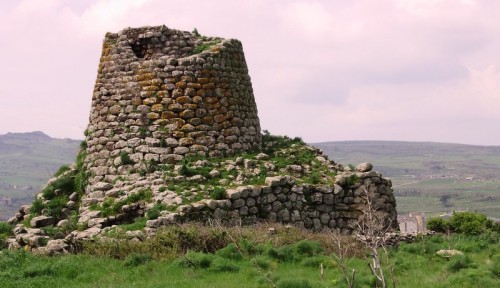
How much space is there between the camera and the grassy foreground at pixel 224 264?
34.6 ft

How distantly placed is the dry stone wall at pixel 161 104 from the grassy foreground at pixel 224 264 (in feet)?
13.0

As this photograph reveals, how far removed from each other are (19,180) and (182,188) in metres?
185

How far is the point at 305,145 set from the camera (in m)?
19.6

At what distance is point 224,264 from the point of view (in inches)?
444

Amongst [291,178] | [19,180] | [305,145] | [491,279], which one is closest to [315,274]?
[491,279]

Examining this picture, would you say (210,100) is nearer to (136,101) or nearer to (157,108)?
(157,108)

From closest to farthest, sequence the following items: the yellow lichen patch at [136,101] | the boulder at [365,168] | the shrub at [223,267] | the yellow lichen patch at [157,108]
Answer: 1. the shrub at [223,267]
2. the yellow lichen patch at [157,108]
3. the yellow lichen patch at [136,101]
4. the boulder at [365,168]

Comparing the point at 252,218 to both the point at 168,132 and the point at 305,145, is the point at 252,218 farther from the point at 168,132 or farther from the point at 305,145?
the point at 305,145

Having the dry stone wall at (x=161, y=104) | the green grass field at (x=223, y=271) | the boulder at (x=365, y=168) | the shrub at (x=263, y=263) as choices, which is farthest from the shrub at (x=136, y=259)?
the boulder at (x=365, y=168)

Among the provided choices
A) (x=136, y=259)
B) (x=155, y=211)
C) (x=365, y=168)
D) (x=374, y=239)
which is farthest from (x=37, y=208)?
(x=374, y=239)

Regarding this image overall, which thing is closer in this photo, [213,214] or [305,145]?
[213,214]

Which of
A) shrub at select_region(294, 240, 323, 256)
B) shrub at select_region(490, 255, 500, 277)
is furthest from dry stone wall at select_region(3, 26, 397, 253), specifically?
shrub at select_region(490, 255, 500, 277)

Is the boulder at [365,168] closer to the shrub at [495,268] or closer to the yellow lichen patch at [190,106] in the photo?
the yellow lichen patch at [190,106]

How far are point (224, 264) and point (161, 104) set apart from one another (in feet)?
22.9
